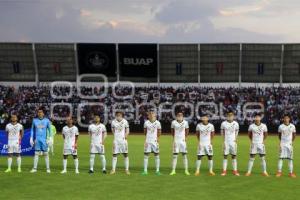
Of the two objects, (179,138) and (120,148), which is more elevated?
(179,138)

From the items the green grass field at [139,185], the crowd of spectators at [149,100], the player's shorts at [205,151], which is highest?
the crowd of spectators at [149,100]

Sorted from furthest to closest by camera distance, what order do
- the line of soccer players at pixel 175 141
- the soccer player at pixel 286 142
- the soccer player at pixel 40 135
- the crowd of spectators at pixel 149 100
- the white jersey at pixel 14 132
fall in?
the crowd of spectators at pixel 149 100 → the white jersey at pixel 14 132 → the soccer player at pixel 40 135 → the line of soccer players at pixel 175 141 → the soccer player at pixel 286 142

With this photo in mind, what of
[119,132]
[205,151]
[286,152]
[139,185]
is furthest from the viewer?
[119,132]

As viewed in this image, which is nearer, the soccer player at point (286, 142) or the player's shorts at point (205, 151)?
the soccer player at point (286, 142)

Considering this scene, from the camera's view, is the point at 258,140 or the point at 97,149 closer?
the point at 258,140

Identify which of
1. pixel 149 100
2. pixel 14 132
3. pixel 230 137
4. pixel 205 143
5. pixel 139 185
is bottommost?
pixel 139 185

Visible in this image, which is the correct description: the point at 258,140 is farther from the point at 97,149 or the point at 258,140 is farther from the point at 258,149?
the point at 97,149

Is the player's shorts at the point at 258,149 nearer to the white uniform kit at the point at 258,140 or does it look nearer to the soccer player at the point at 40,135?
the white uniform kit at the point at 258,140

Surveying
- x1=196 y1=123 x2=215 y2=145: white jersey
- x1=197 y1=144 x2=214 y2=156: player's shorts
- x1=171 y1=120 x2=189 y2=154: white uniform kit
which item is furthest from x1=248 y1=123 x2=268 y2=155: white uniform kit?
x1=171 y1=120 x2=189 y2=154: white uniform kit

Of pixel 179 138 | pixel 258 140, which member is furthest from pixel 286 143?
pixel 179 138

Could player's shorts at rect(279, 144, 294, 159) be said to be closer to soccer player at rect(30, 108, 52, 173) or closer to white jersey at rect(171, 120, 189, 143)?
white jersey at rect(171, 120, 189, 143)

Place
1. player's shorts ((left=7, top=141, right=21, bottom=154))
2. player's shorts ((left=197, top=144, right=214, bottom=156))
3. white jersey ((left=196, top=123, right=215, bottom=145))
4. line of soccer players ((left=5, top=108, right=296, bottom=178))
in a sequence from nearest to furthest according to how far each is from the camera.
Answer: line of soccer players ((left=5, top=108, right=296, bottom=178)), player's shorts ((left=197, top=144, right=214, bottom=156)), white jersey ((left=196, top=123, right=215, bottom=145)), player's shorts ((left=7, top=141, right=21, bottom=154))

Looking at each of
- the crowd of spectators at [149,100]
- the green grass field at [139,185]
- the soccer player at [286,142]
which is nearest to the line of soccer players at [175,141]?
the soccer player at [286,142]

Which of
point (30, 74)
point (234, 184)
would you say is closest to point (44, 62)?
point (30, 74)
